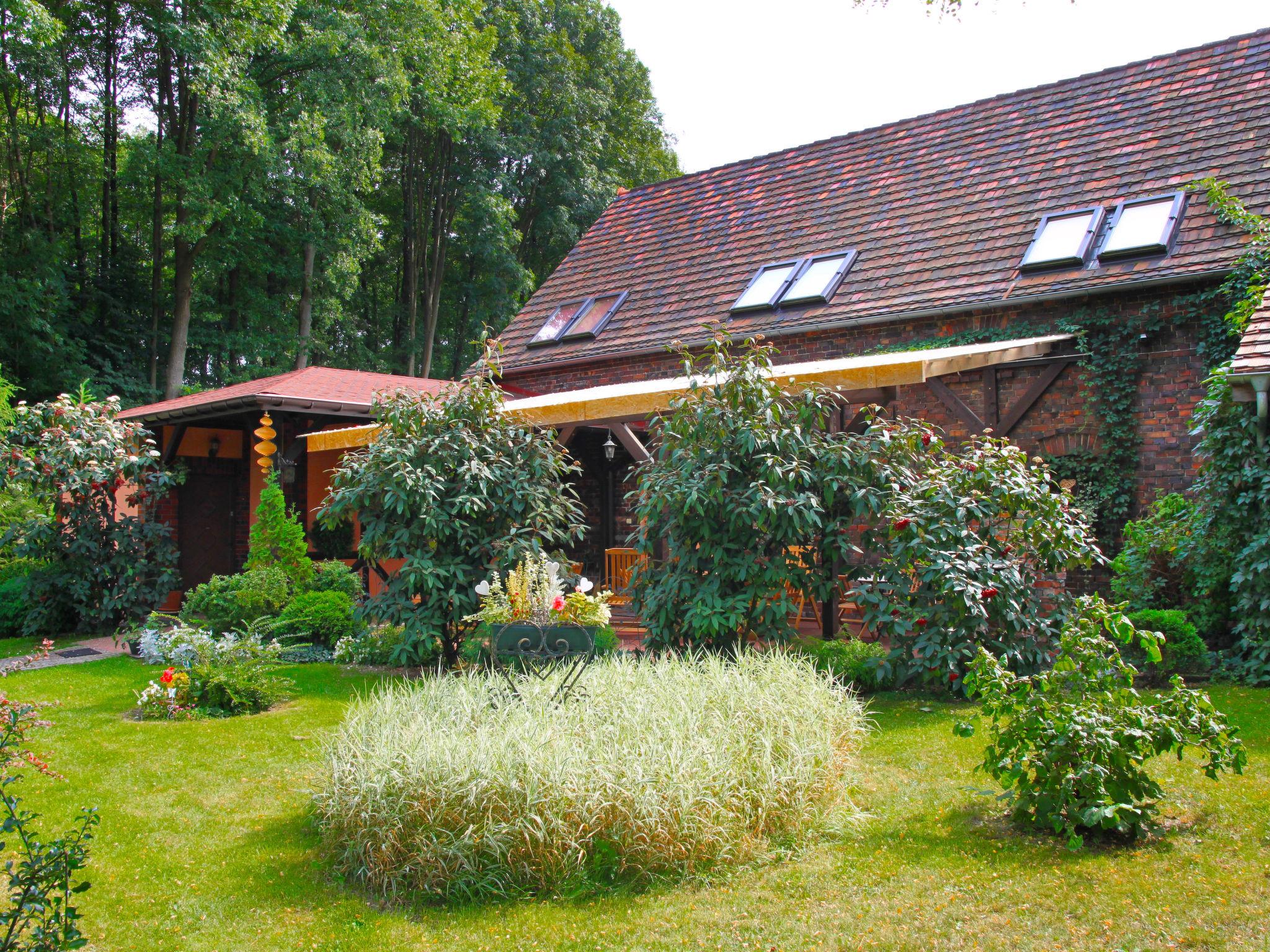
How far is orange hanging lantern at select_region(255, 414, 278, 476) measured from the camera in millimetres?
12367

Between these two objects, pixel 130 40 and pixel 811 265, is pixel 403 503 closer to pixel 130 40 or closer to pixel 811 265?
pixel 811 265

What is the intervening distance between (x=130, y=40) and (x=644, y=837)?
2548 centimetres

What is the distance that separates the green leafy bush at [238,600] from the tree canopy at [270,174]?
1258 cm

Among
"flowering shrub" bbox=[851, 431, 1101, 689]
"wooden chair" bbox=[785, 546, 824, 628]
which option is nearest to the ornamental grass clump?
"flowering shrub" bbox=[851, 431, 1101, 689]

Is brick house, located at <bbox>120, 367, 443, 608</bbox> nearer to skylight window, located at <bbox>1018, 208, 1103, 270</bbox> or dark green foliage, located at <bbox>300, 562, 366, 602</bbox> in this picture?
dark green foliage, located at <bbox>300, 562, 366, 602</bbox>

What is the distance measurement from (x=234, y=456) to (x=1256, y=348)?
1329cm

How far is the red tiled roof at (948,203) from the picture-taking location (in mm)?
10805

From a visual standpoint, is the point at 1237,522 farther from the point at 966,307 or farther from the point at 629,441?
the point at 629,441

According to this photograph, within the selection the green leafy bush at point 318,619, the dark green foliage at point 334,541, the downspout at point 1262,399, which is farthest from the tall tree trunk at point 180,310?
the downspout at point 1262,399

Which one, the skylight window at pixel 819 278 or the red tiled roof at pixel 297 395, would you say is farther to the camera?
the skylight window at pixel 819 278

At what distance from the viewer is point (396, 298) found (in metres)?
33.2

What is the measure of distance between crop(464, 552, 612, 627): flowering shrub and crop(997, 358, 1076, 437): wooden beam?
557cm

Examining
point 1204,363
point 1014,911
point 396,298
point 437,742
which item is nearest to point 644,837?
point 437,742

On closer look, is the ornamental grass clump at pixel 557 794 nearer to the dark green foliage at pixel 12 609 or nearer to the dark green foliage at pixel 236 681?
the dark green foliage at pixel 236 681
